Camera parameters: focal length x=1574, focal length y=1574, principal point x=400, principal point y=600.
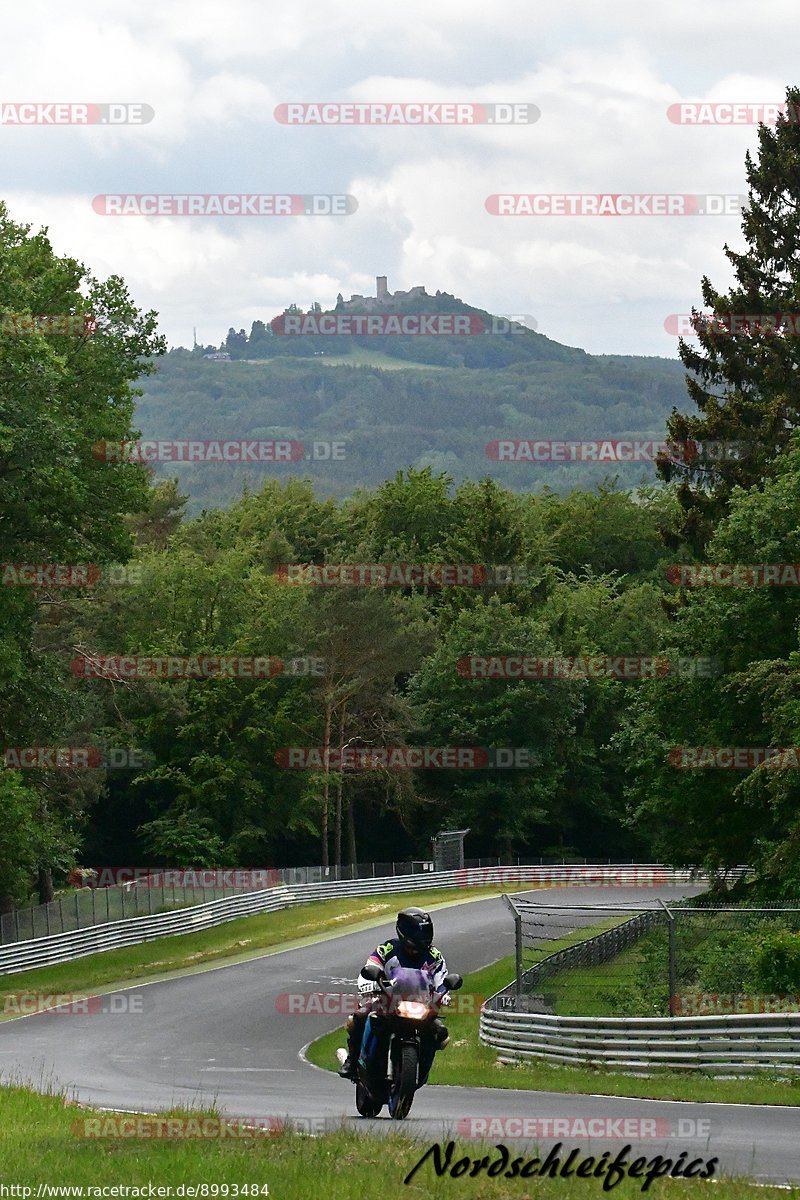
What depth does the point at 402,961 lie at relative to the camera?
13.2 m

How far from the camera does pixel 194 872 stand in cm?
6512

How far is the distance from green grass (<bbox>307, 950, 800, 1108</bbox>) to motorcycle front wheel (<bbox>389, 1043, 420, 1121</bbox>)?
3.78 m

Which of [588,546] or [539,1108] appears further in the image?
[588,546]

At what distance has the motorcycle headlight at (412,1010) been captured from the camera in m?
12.9

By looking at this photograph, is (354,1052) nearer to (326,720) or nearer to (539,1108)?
(539,1108)

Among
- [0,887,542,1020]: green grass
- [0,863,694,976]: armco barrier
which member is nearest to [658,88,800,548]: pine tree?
[0,863,694,976]: armco barrier

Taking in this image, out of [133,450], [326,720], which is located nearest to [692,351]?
[133,450]

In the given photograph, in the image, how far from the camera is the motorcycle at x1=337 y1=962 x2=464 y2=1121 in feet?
42.4

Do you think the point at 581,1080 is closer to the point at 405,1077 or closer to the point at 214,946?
the point at 405,1077

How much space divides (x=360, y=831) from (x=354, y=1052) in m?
71.0

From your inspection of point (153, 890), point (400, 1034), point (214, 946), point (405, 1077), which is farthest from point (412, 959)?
point (153, 890)

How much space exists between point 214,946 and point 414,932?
3433cm

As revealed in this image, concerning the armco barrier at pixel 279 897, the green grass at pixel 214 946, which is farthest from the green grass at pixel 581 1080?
the armco barrier at pixel 279 897

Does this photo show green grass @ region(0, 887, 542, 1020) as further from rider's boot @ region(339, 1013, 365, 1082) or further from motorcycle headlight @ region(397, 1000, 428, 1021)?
motorcycle headlight @ region(397, 1000, 428, 1021)
